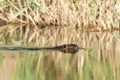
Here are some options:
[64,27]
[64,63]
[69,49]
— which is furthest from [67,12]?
[64,63]

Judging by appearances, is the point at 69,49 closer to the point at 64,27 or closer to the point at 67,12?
the point at 67,12

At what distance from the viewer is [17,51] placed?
762 centimetres

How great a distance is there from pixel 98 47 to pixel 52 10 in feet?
10.8

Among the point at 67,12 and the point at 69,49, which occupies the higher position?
the point at 67,12

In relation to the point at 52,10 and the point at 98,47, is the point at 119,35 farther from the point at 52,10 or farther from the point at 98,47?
the point at 98,47

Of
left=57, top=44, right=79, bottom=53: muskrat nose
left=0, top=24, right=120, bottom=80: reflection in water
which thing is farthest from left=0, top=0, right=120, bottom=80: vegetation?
left=57, top=44, right=79, bottom=53: muskrat nose

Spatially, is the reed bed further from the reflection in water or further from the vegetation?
the reflection in water

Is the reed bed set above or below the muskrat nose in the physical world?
above

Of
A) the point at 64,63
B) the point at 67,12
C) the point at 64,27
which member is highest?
the point at 67,12

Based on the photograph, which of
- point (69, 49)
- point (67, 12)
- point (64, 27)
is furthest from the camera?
point (64, 27)

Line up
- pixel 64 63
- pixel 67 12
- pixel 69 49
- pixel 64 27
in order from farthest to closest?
1. pixel 64 27
2. pixel 67 12
3. pixel 69 49
4. pixel 64 63

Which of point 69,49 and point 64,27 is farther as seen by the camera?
point 64,27

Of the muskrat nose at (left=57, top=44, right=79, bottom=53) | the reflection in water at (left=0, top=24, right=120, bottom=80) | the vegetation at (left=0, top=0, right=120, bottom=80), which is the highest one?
the vegetation at (left=0, top=0, right=120, bottom=80)

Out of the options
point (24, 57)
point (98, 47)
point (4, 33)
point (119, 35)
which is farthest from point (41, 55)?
point (119, 35)
